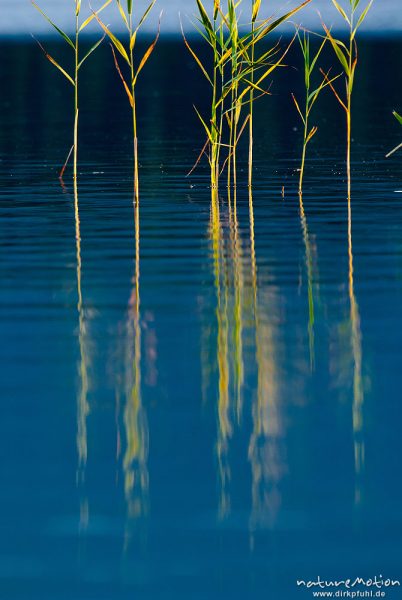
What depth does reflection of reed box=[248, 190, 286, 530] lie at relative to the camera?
3761mm

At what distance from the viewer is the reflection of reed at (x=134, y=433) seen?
149 inches

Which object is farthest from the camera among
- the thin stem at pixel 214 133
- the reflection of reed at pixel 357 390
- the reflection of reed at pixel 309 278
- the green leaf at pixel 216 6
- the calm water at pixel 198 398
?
the thin stem at pixel 214 133

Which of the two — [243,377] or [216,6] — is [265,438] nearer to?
[243,377]

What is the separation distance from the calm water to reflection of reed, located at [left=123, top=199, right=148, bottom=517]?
0.01 meters

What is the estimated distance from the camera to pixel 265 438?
4285 millimetres

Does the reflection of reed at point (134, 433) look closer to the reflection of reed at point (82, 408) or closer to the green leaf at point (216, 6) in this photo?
the reflection of reed at point (82, 408)

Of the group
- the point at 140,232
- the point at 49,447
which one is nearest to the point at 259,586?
the point at 49,447

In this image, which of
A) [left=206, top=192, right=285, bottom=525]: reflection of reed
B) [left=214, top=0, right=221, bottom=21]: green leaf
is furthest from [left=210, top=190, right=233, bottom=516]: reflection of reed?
[left=214, top=0, right=221, bottom=21]: green leaf

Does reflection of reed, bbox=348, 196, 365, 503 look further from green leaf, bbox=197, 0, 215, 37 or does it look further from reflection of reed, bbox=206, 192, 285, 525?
green leaf, bbox=197, 0, 215, 37

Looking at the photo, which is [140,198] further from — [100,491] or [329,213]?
[100,491]

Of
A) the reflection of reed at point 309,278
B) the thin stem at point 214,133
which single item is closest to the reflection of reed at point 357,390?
the reflection of reed at point 309,278

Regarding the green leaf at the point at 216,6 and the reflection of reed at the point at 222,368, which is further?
the green leaf at the point at 216,6

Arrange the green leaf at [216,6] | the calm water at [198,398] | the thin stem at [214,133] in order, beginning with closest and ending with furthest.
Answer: the calm water at [198,398] → the green leaf at [216,6] → the thin stem at [214,133]

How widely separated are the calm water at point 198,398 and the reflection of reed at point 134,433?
0.01 metres
